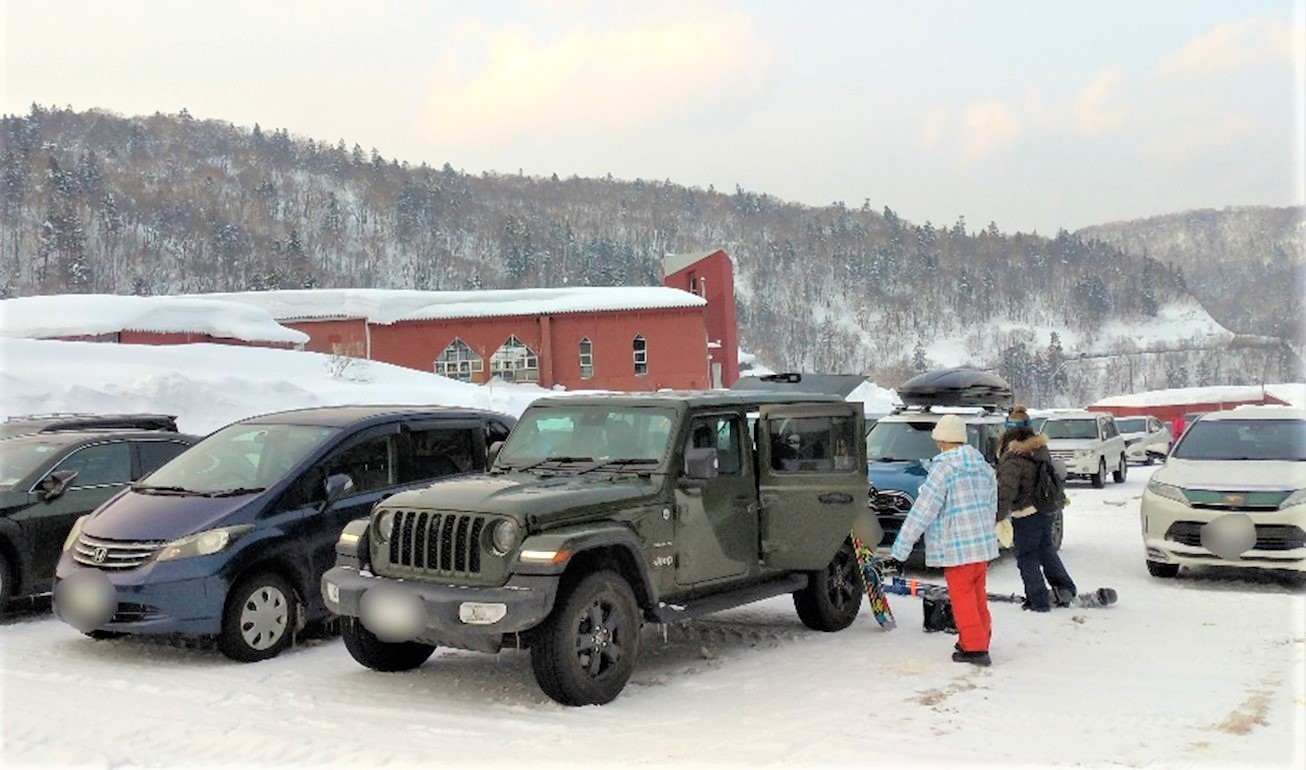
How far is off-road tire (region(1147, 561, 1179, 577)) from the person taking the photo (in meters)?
11.1

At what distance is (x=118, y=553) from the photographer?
766 centimetres

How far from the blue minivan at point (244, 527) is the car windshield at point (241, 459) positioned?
12 millimetres

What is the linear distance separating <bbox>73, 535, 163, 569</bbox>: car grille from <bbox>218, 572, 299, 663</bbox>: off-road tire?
626mm

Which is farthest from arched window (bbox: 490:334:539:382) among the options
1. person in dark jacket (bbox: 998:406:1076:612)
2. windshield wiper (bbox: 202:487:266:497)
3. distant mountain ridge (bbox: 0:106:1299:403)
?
distant mountain ridge (bbox: 0:106:1299:403)

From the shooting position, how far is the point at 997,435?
1333 centimetres

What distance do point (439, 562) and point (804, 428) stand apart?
3.23 m

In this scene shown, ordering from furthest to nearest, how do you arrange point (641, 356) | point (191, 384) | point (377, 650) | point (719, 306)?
point (719, 306), point (641, 356), point (191, 384), point (377, 650)

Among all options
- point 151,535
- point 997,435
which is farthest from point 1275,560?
point 151,535

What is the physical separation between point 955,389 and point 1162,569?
5.26 metres

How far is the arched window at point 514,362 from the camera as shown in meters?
55.6

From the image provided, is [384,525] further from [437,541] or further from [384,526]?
[437,541]

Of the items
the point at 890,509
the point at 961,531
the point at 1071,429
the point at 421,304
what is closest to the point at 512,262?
the point at 421,304

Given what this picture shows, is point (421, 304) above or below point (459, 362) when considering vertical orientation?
above

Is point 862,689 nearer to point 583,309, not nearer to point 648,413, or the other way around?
point 648,413
